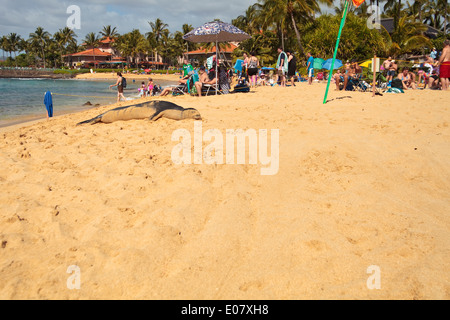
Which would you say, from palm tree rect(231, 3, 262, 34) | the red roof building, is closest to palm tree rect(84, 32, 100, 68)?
the red roof building

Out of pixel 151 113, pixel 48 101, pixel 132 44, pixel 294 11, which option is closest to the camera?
pixel 151 113

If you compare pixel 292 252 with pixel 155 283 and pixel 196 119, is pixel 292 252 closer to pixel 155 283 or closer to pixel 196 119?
pixel 155 283

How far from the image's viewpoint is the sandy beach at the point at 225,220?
210 cm

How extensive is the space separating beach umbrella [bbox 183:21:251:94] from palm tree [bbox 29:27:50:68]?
90.1 meters

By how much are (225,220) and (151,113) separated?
3.98 metres

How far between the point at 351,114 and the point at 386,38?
23.6 metres

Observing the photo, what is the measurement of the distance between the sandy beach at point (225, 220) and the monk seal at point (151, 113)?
1083mm

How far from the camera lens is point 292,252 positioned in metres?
2.40

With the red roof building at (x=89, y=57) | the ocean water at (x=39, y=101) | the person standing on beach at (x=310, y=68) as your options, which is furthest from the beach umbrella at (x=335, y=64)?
the red roof building at (x=89, y=57)

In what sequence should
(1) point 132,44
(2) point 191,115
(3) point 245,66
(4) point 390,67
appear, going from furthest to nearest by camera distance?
(1) point 132,44
(3) point 245,66
(4) point 390,67
(2) point 191,115

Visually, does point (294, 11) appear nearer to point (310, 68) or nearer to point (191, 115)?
point (310, 68)

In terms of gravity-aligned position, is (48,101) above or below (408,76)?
below

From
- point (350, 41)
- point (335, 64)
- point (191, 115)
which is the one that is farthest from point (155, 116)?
point (350, 41)

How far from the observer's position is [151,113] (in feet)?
20.5
